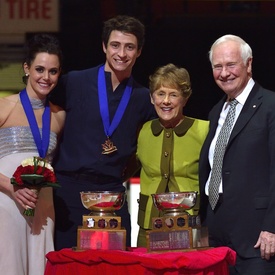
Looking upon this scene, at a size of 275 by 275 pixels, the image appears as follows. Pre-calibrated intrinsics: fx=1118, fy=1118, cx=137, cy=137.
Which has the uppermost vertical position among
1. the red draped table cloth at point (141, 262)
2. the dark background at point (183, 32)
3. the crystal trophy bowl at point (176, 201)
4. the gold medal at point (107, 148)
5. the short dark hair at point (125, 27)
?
the dark background at point (183, 32)

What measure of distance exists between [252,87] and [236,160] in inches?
16.5

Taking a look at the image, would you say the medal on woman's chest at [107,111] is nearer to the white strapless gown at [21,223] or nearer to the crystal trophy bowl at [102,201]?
the white strapless gown at [21,223]

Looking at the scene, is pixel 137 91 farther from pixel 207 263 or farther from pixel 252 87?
pixel 207 263

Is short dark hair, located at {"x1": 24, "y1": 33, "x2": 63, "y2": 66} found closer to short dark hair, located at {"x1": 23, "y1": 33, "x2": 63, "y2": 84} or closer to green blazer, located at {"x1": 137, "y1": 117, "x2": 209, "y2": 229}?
short dark hair, located at {"x1": 23, "y1": 33, "x2": 63, "y2": 84}

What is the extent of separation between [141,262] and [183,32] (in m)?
4.33

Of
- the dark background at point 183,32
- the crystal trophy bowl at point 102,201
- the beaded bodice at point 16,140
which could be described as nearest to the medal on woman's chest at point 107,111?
the beaded bodice at point 16,140

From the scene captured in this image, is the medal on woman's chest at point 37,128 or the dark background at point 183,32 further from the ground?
the dark background at point 183,32

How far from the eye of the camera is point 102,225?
215 inches

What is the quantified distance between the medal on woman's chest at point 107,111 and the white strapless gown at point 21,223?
0.98ft

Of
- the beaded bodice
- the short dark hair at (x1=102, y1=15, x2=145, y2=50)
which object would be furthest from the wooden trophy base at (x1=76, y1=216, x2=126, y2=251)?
the short dark hair at (x1=102, y1=15, x2=145, y2=50)

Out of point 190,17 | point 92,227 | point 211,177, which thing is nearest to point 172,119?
point 211,177

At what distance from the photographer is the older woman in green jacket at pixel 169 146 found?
5930 mm

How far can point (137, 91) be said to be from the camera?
20.7ft

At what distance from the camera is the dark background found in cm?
904
